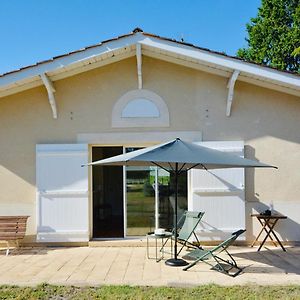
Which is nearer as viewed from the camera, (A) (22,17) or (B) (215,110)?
(B) (215,110)

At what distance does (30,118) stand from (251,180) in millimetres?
5624

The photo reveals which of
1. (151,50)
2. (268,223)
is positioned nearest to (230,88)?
(151,50)

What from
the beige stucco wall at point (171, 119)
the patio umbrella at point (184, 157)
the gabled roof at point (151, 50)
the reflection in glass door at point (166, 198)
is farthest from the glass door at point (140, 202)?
the gabled roof at point (151, 50)

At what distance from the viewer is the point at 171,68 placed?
901 cm

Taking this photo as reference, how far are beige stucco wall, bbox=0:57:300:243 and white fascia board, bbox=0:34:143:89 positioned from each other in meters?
0.78

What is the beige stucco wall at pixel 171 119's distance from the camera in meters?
8.88

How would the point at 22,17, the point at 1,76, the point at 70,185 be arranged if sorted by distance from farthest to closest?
1. the point at 22,17
2. the point at 70,185
3. the point at 1,76

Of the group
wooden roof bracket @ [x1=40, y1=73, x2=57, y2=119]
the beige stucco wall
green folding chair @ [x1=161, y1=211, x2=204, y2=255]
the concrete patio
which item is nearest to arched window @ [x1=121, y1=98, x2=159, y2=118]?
the beige stucco wall

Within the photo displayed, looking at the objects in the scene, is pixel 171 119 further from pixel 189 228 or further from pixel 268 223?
pixel 268 223

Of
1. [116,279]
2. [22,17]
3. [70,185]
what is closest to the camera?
[116,279]

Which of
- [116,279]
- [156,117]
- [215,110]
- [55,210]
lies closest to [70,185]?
[55,210]

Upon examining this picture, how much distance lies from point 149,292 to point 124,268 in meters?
1.47

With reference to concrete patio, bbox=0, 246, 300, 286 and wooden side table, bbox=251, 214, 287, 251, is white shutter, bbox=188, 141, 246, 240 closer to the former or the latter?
wooden side table, bbox=251, 214, 287, 251

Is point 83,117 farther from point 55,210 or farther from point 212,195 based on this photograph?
point 212,195
